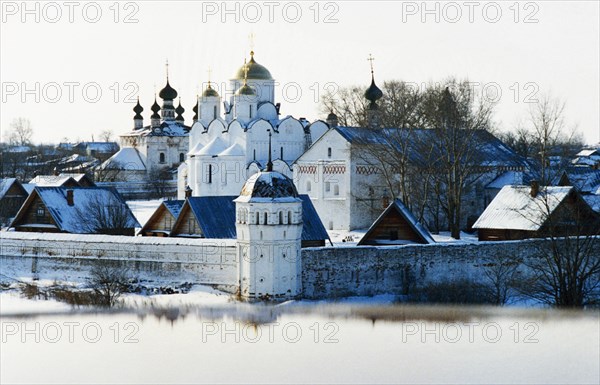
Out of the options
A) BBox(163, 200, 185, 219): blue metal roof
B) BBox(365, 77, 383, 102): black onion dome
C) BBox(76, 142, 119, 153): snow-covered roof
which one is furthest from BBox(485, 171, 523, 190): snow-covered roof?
BBox(76, 142, 119, 153): snow-covered roof

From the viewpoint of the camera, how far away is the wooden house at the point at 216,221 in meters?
28.0

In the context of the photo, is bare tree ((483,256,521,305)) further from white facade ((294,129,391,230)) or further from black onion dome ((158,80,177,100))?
black onion dome ((158,80,177,100))

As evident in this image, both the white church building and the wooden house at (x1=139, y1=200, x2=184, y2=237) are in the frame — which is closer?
the wooden house at (x1=139, y1=200, x2=184, y2=237)

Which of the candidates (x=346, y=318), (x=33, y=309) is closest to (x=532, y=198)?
(x=346, y=318)

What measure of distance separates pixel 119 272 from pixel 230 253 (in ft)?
9.40

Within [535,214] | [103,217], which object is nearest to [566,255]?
[535,214]

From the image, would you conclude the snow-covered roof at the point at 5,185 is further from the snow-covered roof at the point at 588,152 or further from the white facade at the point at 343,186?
the snow-covered roof at the point at 588,152

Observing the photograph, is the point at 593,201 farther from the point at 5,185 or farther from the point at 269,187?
the point at 5,185

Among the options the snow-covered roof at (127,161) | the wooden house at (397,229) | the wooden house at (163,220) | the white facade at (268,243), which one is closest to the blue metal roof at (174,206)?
the wooden house at (163,220)

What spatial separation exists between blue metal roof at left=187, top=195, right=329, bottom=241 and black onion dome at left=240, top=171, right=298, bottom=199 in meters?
3.74

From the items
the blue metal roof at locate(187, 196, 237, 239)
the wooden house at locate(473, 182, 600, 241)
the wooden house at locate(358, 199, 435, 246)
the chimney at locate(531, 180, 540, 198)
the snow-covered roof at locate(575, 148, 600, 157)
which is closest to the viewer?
the wooden house at locate(473, 182, 600, 241)

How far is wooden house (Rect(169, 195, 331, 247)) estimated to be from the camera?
28.0m

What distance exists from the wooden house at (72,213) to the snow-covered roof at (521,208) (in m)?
9.81

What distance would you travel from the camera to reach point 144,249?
85.8 ft
